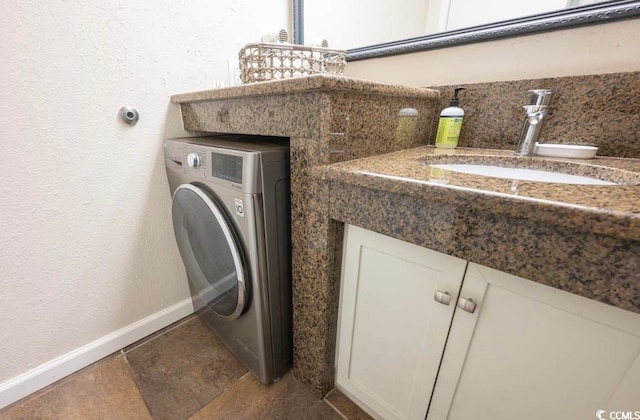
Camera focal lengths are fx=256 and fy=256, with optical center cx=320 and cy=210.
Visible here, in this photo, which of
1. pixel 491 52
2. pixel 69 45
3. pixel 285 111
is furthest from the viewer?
pixel 491 52

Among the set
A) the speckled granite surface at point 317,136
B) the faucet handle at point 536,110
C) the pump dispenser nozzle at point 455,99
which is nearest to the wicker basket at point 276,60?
the speckled granite surface at point 317,136

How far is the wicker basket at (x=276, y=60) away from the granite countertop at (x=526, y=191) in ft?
1.69

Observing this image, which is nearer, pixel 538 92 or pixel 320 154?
pixel 320 154

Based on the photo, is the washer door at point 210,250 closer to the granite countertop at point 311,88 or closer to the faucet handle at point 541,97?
the granite countertop at point 311,88

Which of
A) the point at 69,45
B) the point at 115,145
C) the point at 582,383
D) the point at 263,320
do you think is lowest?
the point at 263,320

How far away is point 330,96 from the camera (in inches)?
23.5

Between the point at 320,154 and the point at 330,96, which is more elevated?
the point at 330,96

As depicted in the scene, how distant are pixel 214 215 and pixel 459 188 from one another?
0.68m

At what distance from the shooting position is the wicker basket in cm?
91

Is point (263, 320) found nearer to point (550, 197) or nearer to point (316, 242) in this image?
point (316, 242)

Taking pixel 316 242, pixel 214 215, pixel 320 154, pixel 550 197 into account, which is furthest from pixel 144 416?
pixel 550 197

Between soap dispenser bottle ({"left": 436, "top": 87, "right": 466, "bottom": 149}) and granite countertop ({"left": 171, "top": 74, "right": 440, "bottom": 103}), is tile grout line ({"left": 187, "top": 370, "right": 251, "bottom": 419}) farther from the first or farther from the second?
soap dispenser bottle ({"left": 436, "top": 87, "right": 466, "bottom": 149})

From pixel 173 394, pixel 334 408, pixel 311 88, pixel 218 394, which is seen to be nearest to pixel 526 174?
pixel 311 88

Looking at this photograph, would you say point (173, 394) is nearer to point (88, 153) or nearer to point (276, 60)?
point (88, 153)
